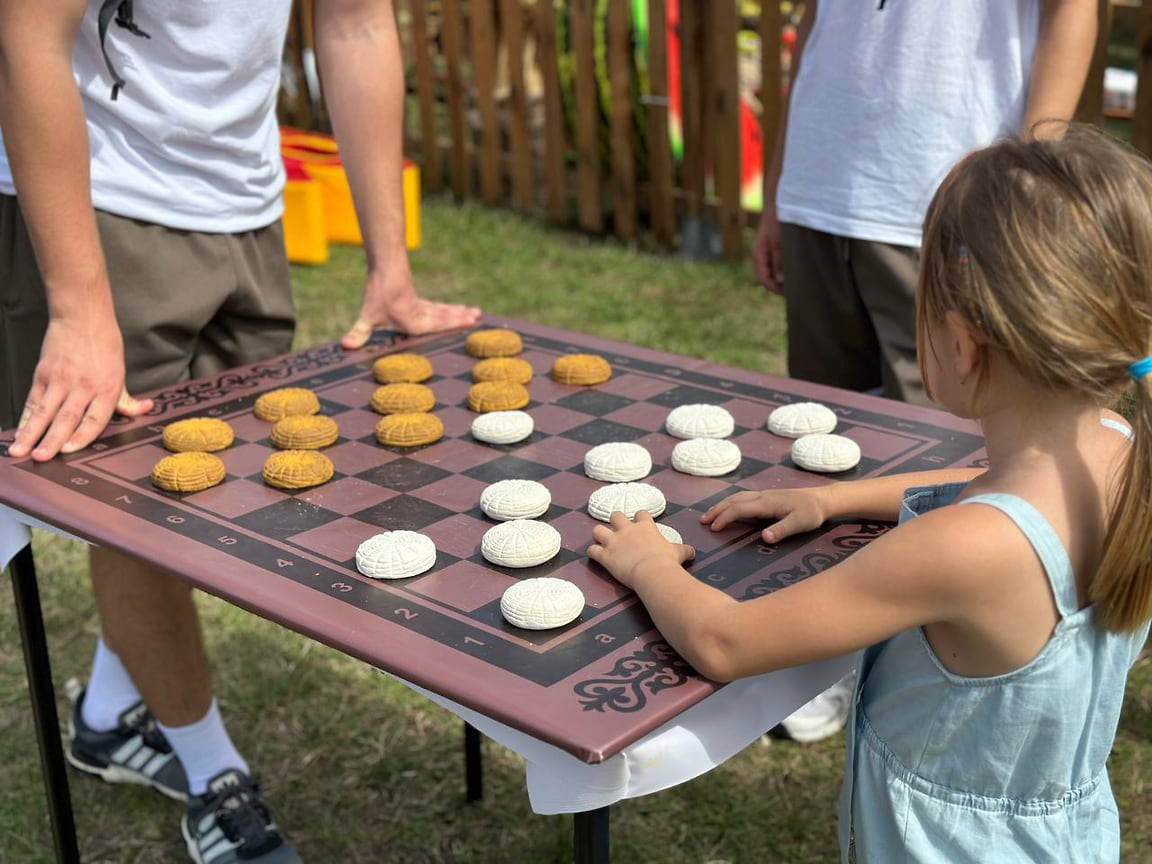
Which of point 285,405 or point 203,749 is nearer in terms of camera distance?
point 285,405

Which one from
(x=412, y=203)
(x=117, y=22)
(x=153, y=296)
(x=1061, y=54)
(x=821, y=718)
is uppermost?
(x=117, y=22)

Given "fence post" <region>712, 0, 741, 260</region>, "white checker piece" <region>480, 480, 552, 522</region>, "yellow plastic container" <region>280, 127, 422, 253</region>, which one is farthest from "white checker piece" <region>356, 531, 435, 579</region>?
"yellow plastic container" <region>280, 127, 422, 253</region>

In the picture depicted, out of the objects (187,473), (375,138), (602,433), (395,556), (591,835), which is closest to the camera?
(591,835)

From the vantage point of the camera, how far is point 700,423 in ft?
6.51

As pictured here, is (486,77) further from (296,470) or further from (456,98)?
(296,470)

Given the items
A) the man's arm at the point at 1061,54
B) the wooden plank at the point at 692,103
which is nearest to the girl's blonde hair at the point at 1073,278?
the man's arm at the point at 1061,54

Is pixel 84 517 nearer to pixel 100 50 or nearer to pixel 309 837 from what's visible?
pixel 100 50

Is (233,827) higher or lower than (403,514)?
lower

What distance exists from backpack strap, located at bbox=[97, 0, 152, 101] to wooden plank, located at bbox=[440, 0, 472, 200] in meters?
4.99

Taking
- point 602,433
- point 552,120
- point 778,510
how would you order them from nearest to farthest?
point 778,510
point 602,433
point 552,120

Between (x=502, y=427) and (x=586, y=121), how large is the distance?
476 centimetres

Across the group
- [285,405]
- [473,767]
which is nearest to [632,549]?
[285,405]

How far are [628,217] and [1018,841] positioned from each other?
5272mm

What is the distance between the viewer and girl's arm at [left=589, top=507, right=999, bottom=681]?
1.28 meters
